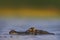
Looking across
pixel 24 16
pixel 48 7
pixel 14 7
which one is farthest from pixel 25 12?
pixel 48 7

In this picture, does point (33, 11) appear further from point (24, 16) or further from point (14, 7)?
point (14, 7)

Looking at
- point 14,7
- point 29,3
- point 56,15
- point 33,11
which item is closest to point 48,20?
point 56,15

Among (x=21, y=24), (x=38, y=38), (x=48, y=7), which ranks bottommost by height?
(x=38, y=38)

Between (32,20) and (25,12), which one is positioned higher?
(25,12)

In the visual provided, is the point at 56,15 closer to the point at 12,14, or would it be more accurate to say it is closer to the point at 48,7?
the point at 48,7

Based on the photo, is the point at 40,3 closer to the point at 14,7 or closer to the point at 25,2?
the point at 25,2

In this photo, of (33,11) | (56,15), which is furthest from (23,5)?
(56,15)

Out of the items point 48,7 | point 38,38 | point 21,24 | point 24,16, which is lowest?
point 38,38

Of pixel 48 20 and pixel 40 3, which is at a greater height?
pixel 40 3
